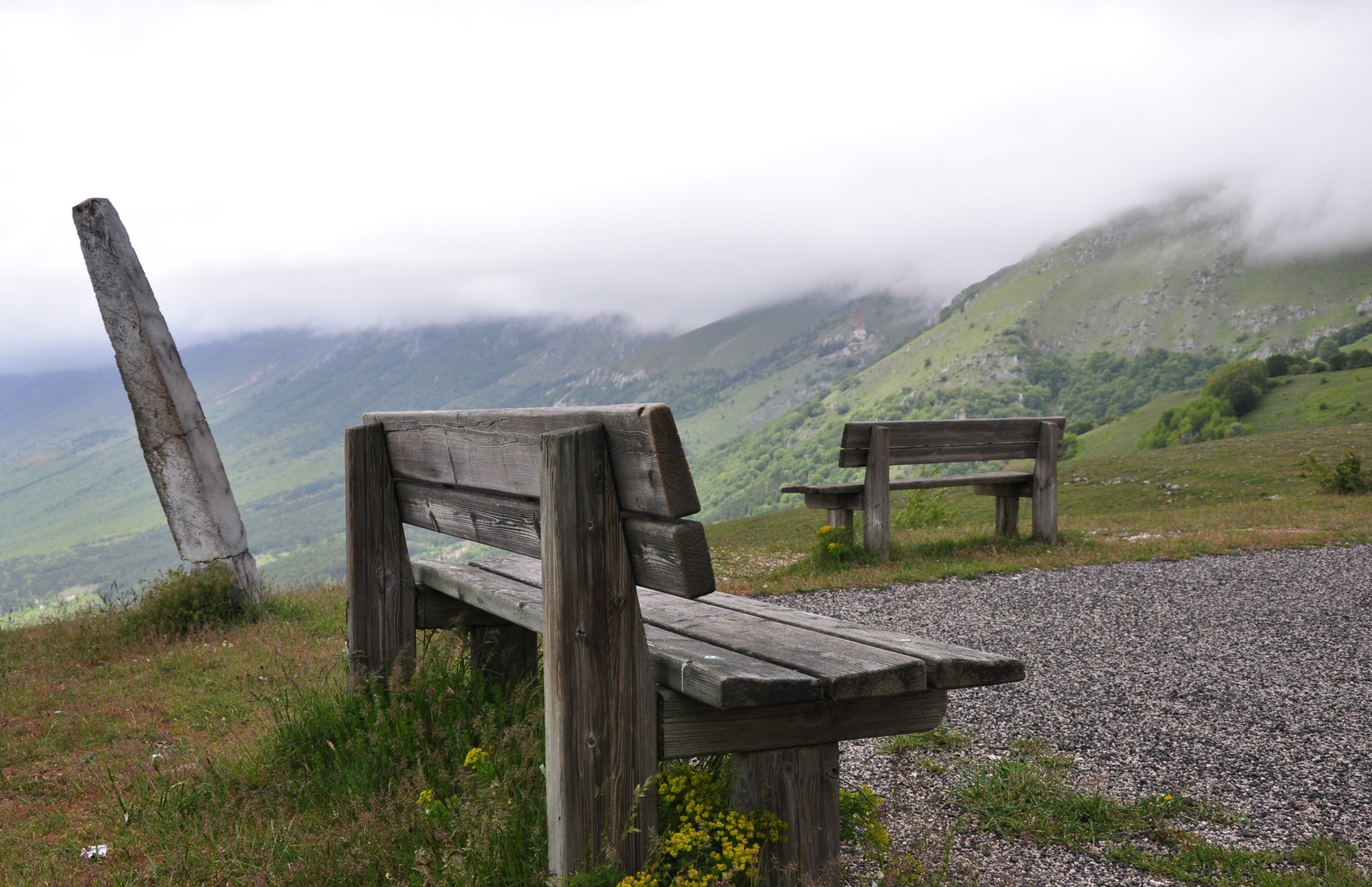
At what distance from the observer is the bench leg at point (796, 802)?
7.94ft

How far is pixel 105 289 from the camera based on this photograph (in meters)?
7.88

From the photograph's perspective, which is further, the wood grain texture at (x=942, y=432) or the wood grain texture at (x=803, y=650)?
the wood grain texture at (x=942, y=432)

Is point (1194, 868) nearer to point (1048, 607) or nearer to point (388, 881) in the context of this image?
point (388, 881)

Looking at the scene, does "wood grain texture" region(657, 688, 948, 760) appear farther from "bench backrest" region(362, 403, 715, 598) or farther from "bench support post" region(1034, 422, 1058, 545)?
→ "bench support post" region(1034, 422, 1058, 545)

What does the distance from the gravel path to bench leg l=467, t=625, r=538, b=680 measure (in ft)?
4.84

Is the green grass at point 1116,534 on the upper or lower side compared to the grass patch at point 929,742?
lower

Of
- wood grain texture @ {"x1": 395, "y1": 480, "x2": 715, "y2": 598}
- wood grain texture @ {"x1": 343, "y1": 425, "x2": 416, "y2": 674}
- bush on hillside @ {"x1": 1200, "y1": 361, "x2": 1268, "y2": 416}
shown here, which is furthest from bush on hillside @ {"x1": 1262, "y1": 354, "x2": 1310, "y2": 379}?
wood grain texture @ {"x1": 395, "y1": 480, "x2": 715, "y2": 598}

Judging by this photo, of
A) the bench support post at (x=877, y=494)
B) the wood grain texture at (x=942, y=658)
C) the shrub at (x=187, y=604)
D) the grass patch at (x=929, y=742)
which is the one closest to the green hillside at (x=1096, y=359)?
the bench support post at (x=877, y=494)

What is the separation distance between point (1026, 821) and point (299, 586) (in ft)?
29.6

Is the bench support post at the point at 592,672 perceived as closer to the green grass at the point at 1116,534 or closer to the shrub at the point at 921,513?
the green grass at the point at 1116,534

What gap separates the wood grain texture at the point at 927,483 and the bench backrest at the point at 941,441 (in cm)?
25

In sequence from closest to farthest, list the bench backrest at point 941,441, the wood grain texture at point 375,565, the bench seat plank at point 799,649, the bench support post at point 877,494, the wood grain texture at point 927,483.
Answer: the bench seat plank at point 799,649, the wood grain texture at point 375,565, the bench support post at point 877,494, the bench backrest at point 941,441, the wood grain texture at point 927,483

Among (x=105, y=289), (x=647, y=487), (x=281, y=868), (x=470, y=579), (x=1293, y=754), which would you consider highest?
(x=105, y=289)

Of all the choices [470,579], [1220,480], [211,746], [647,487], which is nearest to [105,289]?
[211,746]
